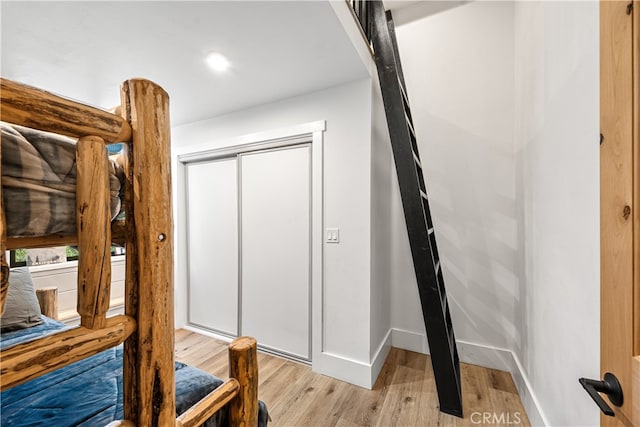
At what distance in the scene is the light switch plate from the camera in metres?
1.93

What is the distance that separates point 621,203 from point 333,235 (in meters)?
1.53

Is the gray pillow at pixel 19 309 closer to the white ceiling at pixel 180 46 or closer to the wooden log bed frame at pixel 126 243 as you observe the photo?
the white ceiling at pixel 180 46

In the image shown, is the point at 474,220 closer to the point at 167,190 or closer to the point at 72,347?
the point at 167,190

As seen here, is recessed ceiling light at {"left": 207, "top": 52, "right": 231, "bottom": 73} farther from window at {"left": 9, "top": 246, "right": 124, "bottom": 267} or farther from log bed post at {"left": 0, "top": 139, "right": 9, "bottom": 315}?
window at {"left": 9, "top": 246, "right": 124, "bottom": 267}

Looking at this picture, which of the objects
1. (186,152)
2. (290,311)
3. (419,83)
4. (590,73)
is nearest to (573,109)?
(590,73)

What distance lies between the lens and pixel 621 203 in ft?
1.70

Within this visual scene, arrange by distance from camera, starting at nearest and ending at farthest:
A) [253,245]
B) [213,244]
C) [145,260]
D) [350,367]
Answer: [145,260] < [350,367] < [253,245] < [213,244]

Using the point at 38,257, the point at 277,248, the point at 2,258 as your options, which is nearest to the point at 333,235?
the point at 277,248

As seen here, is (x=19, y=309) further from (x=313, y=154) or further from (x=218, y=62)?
(x=313, y=154)

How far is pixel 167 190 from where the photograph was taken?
1.80ft

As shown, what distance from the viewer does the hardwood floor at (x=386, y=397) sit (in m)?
1.49

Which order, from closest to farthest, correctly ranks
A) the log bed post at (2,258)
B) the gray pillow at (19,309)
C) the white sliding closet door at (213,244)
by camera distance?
the log bed post at (2,258) < the gray pillow at (19,309) < the white sliding closet door at (213,244)

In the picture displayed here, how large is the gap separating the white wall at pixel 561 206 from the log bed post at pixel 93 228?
1.38m

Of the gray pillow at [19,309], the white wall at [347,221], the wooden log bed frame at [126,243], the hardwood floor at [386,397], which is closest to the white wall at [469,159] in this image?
the hardwood floor at [386,397]
